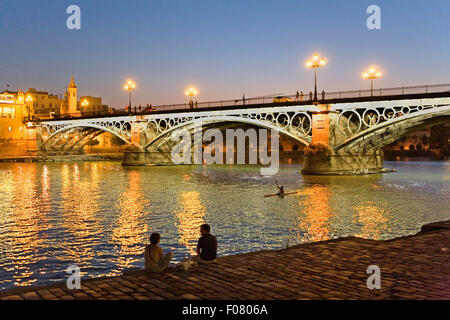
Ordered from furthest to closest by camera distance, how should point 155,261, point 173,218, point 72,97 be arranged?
1. point 72,97
2. point 173,218
3. point 155,261

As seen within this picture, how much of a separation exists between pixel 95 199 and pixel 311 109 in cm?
2694

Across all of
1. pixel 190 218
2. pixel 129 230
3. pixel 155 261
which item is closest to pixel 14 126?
pixel 190 218

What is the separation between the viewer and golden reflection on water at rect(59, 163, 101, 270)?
15.4m

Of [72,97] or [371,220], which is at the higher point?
[72,97]

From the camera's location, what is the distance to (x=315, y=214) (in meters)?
24.1

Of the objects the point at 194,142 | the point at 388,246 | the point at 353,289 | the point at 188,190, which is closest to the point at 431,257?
the point at 388,246

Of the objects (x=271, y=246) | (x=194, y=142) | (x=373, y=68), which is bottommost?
(x=271, y=246)

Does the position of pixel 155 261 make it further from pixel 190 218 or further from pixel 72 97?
pixel 72 97

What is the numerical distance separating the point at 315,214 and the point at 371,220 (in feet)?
9.53

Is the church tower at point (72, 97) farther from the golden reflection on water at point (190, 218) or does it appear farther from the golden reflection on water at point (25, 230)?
the golden reflection on water at point (190, 218)

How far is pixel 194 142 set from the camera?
2980 inches

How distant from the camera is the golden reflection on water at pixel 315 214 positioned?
18906 millimetres
